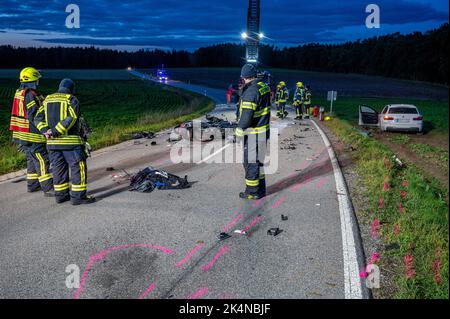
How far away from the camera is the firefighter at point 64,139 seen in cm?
621

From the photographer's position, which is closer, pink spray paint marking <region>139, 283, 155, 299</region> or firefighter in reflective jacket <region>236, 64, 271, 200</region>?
pink spray paint marking <region>139, 283, 155, 299</region>

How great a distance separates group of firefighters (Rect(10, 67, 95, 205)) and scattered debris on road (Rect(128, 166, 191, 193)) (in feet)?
3.11

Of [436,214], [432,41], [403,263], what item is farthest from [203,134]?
[432,41]

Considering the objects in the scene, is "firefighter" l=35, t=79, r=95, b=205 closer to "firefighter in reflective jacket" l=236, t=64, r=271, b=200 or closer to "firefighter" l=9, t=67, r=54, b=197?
"firefighter" l=9, t=67, r=54, b=197

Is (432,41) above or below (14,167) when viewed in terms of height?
above

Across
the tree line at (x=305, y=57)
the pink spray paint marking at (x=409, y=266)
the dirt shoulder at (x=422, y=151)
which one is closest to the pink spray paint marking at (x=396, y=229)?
the pink spray paint marking at (x=409, y=266)

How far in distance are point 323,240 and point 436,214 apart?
197 cm

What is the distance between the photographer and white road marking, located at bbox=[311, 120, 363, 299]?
383 centimetres

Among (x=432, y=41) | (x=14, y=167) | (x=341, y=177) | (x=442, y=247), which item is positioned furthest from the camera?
(x=432, y=41)

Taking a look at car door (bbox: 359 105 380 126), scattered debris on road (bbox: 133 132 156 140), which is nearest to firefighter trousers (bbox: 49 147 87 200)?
scattered debris on road (bbox: 133 132 156 140)

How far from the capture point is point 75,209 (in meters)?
6.28

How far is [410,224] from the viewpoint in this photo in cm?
549

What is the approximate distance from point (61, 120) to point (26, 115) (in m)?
1.07
